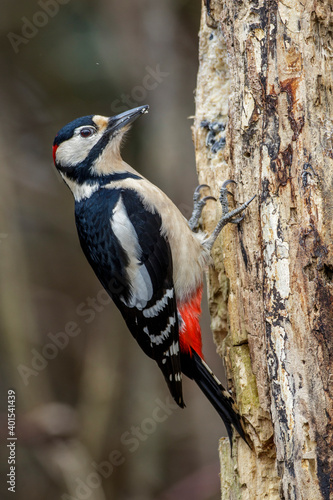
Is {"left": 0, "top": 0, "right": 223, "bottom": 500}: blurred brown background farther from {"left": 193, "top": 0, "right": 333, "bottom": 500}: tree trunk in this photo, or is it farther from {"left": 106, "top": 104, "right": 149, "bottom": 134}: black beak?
{"left": 193, "top": 0, "right": 333, "bottom": 500}: tree trunk

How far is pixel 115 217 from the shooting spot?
311 centimetres

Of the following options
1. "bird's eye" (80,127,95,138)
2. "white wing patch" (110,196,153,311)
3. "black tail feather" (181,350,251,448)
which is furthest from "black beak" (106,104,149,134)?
"black tail feather" (181,350,251,448)

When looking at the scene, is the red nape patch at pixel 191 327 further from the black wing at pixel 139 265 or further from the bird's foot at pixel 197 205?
the bird's foot at pixel 197 205

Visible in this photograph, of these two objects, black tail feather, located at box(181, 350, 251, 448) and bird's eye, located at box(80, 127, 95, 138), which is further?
bird's eye, located at box(80, 127, 95, 138)

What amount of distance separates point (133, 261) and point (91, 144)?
814mm

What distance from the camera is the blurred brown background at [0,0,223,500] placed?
4.86 meters

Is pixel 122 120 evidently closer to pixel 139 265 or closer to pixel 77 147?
pixel 77 147

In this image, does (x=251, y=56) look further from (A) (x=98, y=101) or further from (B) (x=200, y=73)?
(A) (x=98, y=101)

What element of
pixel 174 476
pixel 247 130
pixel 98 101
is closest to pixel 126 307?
pixel 247 130

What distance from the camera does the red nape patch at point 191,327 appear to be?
121 inches

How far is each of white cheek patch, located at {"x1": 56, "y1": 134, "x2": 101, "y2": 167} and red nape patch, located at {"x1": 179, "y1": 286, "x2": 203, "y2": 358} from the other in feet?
3.54

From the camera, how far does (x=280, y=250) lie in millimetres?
2455

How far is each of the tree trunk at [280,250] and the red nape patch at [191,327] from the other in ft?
0.65

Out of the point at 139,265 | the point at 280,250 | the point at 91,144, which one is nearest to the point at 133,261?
the point at 139,265
